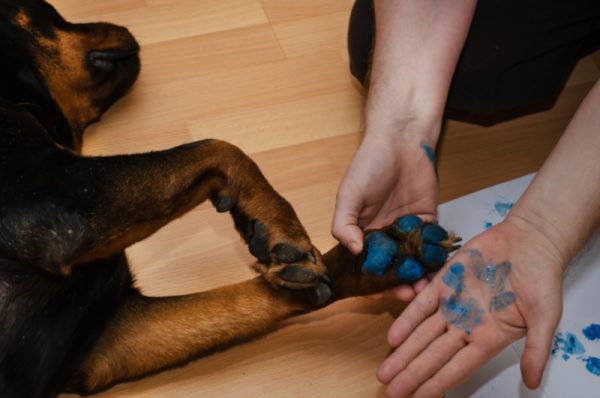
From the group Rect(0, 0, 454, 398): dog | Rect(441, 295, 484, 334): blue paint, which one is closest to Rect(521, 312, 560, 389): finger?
Rect(441, 295, 484, 334): blue paint

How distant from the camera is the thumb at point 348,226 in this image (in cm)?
142

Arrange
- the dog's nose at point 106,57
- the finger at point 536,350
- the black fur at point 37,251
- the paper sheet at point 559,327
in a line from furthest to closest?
1. the dog's nose at point 106,57
2. the paper sheet at point 559,327
3. the black fur at point 37,251
4. the finger at point 536,350

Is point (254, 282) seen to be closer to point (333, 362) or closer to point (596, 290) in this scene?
point (333, 362)

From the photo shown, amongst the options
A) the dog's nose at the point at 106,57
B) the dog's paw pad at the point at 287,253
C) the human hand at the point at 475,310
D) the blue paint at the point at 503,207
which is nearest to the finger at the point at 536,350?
the human hand at the point at 475,310

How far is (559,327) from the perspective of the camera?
5.50 ft

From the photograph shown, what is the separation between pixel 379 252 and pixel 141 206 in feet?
1.47

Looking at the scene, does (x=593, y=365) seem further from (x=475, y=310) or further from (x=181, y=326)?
(x=181, y=326)

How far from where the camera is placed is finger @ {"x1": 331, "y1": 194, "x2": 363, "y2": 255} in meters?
1.42

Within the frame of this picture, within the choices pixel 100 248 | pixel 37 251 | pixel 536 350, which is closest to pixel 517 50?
pixel 536 350

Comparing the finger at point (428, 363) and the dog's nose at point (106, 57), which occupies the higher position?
the dog's nose at point (106, 57)

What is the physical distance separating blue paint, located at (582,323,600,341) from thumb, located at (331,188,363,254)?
0.59m

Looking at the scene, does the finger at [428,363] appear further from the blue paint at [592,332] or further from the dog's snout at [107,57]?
the dog's snout at [107,57]

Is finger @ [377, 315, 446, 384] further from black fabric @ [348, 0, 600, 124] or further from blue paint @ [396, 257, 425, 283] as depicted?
Result: black fabric @ [348, 0, 600, 124]

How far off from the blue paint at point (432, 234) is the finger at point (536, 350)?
227mm
